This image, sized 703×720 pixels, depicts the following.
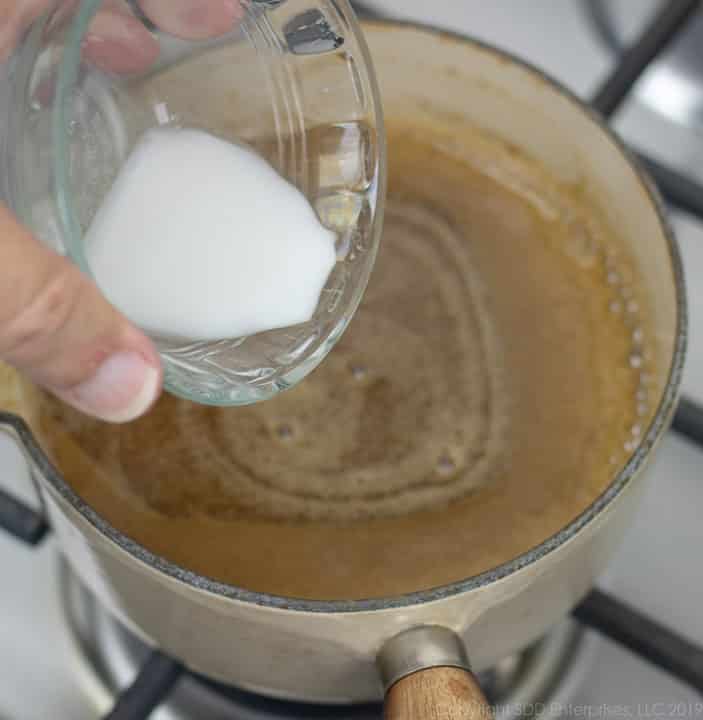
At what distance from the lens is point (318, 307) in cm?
45

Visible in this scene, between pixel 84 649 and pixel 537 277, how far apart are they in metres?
0.32

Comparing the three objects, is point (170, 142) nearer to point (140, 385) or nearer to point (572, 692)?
point (140, 385)

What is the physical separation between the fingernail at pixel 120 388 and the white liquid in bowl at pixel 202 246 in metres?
0.05

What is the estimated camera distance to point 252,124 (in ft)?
1.65

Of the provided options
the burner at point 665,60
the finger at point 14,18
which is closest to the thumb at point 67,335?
the finger at point 14,18

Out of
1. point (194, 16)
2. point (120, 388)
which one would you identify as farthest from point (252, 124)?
point (120, 388)

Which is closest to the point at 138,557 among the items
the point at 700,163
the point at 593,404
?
the point at 593,404

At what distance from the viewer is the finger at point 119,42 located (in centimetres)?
44

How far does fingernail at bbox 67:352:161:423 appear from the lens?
365 mm

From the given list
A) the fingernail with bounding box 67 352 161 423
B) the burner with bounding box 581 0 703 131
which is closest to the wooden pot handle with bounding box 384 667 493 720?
the fingernail with bounding box 67 352 161 423

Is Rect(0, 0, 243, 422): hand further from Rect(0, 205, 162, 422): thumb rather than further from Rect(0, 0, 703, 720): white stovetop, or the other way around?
Answer: Rect(0, 0, 703, 720): white stovetop

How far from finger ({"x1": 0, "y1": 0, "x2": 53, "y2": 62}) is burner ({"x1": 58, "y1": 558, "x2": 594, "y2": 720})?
0.30m

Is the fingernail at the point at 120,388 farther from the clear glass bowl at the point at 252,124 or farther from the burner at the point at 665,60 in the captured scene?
the burner at the point at 665,60

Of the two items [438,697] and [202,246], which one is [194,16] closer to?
[202,246]
